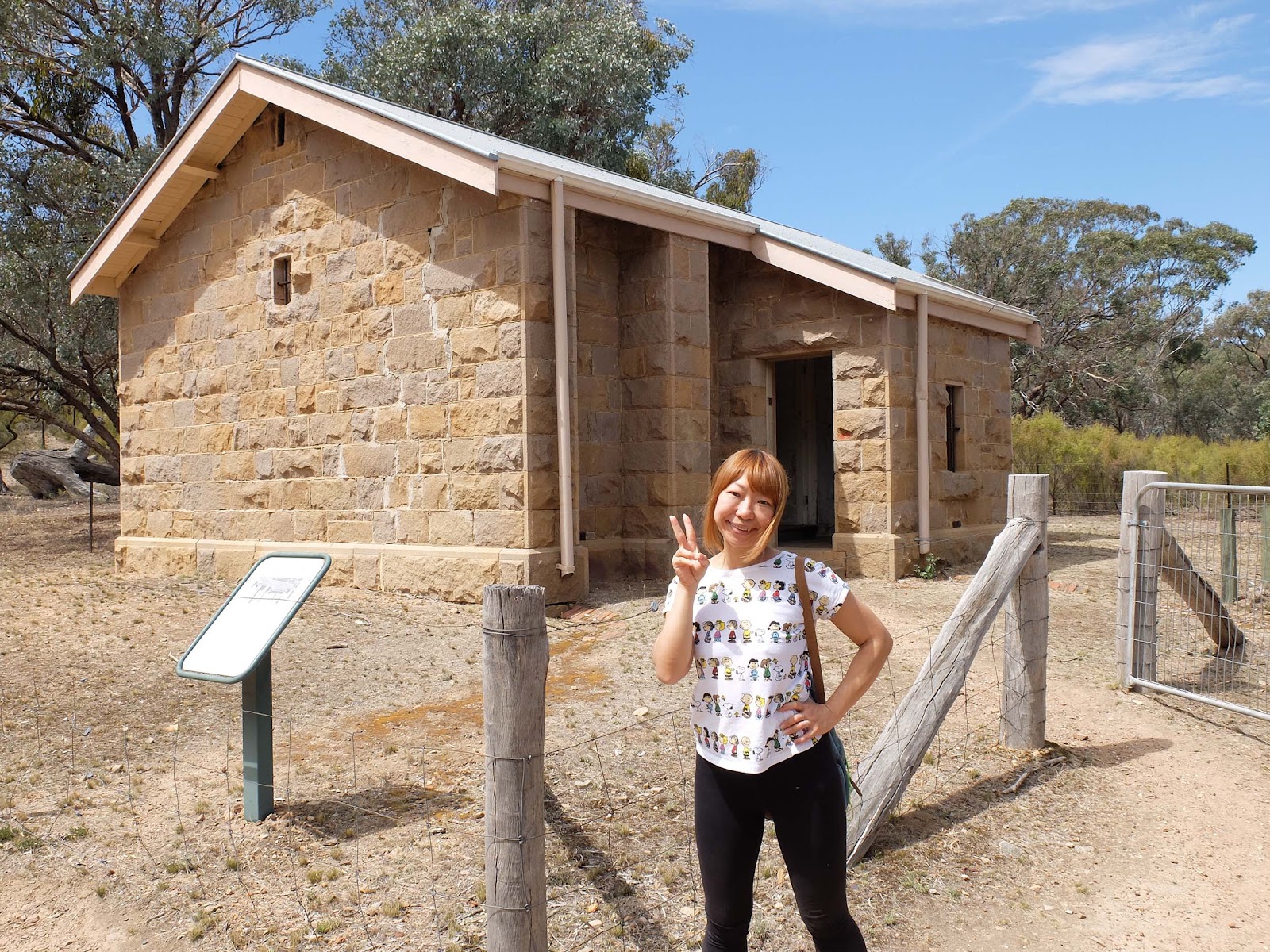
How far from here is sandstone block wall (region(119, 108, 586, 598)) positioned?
947cm

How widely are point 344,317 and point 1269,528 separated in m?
9.04

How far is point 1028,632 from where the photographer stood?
17.9 feet

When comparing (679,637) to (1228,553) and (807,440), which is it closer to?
(1228,553)

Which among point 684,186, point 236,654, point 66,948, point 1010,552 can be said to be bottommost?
point 66,948

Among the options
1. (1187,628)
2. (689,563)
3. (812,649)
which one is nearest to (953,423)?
(1187,628)

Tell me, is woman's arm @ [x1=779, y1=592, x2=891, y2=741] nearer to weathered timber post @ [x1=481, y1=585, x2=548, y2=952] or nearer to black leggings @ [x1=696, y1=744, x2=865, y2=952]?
black leggings @ [x1=696, y1=744, x2=865, y2=952]

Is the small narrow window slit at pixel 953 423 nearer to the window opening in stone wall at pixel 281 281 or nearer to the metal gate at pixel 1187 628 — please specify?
the metal gate at pixel 1187 628

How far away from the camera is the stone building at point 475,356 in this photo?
951cm

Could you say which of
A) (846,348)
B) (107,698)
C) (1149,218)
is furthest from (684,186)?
(107,698)

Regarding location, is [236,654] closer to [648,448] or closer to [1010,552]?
[1010,552]

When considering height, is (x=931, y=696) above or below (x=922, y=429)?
below

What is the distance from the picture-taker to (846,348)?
1111 centimetres

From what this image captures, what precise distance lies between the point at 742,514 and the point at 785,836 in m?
0.90

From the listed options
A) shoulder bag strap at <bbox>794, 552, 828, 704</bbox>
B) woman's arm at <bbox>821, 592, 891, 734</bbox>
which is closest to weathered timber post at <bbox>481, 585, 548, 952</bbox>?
shoulder bag strap at <bbox>794, 552, 828, 704</bbox>
